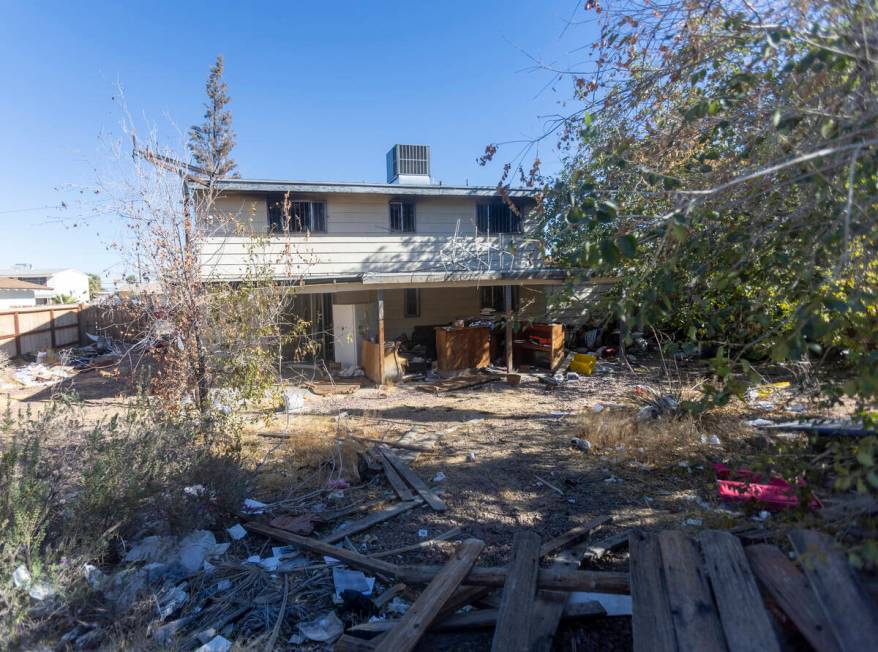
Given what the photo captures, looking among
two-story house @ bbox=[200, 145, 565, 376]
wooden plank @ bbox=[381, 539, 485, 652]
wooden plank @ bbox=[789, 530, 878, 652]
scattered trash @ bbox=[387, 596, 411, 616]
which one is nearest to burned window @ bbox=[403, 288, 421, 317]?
two-story house @ bbox=[200, 145, 565, 376]

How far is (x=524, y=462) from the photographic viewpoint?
648 cm

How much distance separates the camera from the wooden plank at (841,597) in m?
1.83

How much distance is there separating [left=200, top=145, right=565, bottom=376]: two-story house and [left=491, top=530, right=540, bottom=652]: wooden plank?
329 inches

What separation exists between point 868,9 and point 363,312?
40.5 feet

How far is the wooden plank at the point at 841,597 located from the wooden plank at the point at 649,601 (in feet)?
2.00

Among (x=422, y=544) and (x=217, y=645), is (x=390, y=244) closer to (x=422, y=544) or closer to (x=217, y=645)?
(x=422, y=544)

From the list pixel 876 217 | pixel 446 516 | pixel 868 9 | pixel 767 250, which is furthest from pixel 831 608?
pixel 446 516

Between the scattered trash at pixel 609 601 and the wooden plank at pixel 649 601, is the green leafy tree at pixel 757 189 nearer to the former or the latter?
the wooden plank at pixel 649 601

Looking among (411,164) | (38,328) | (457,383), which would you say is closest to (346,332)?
(457,383)

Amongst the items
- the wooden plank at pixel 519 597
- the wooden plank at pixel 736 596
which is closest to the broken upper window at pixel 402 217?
the wooden plank at pixel 519 597

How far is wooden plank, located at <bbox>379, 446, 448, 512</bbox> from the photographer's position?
5.18 meters

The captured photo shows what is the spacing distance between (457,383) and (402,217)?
16.9ft

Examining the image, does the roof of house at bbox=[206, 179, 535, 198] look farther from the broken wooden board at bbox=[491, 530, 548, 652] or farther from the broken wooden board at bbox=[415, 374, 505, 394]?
the broken wooden board at bbox=[491, 530, 548, 652]

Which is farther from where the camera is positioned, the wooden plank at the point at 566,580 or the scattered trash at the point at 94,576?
the scattered trash at the point at 94,576
